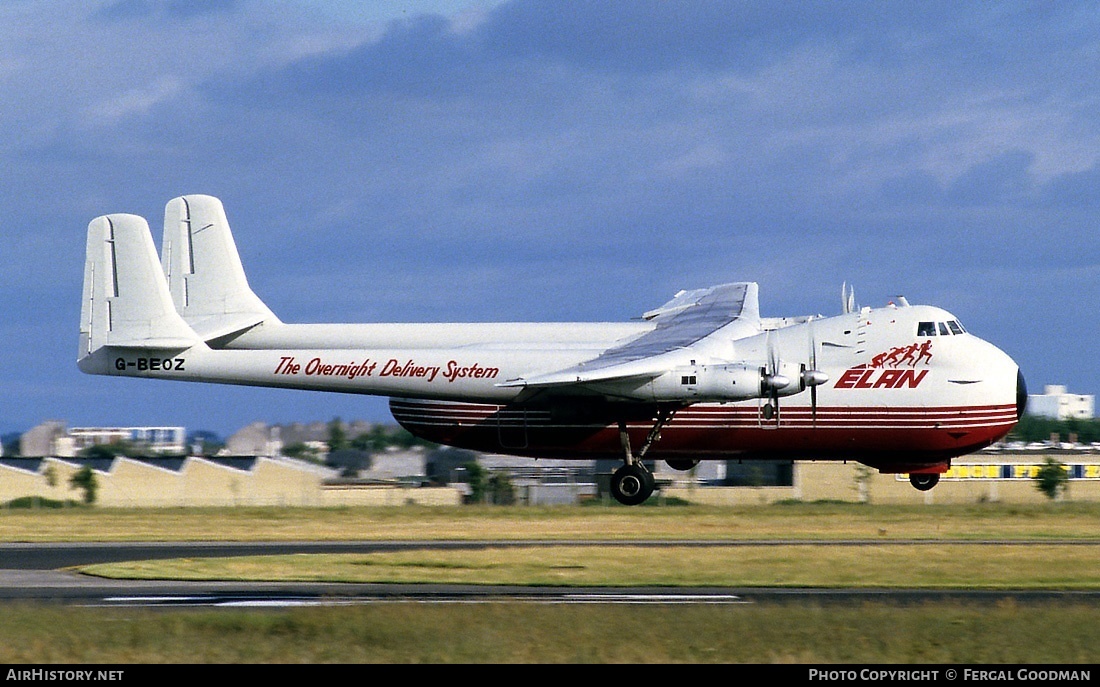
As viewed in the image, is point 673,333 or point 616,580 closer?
point 616,580

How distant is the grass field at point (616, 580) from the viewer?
1766cm

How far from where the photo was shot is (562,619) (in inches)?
820

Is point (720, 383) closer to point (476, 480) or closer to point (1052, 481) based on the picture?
point (476, 480)

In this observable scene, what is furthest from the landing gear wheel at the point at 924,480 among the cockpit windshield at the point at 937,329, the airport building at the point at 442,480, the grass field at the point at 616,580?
the airport building at the point at 442,480

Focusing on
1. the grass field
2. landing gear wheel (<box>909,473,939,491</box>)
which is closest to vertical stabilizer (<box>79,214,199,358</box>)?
the grass field

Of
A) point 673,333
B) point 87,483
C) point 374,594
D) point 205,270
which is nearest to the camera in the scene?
point 374,594

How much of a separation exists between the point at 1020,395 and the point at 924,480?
424cm

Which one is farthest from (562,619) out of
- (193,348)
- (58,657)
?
(193,348)

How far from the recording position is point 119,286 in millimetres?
37875

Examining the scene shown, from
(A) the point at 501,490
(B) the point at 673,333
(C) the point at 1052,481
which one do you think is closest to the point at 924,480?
(B) the point at 673,333

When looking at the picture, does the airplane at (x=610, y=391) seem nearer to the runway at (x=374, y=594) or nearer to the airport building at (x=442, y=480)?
the runway at (x=374, y=594)

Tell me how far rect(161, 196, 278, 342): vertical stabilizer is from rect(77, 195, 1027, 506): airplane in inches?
150

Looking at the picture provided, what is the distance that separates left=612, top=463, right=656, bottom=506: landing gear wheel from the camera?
35.9 metres

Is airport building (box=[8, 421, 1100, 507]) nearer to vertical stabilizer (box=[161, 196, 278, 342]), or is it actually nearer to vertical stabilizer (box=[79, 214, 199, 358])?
vertical stabilizer (box=[161, 196, 278, 342])
